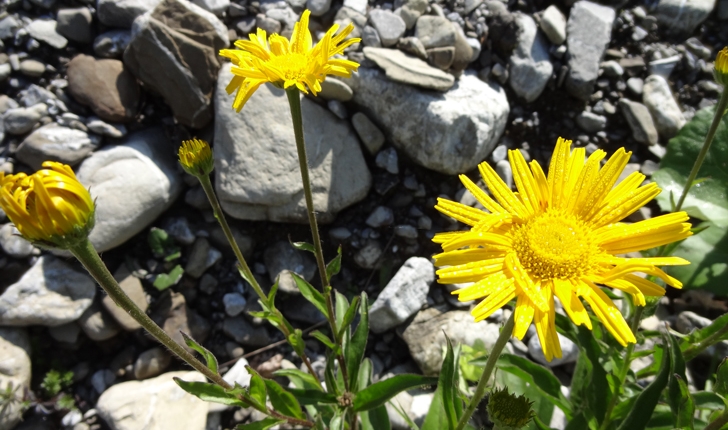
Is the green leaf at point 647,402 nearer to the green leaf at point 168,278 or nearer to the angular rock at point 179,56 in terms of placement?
the green leaf at point 168,278

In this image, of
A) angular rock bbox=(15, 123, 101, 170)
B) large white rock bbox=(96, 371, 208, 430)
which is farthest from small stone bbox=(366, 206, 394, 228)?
angular rock bbox=(15, 123, 101, 170)

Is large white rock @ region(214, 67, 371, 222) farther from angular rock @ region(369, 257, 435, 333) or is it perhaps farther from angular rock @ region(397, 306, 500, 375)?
angular rock @ region(397, 306, 500, 375)

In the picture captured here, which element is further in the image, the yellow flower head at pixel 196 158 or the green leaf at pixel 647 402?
the yellow flower head at pixel 196 158

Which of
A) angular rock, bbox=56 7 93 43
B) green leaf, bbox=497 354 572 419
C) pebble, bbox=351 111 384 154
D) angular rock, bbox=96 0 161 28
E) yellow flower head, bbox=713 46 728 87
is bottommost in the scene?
green leaf, bbox=497 354 572 419

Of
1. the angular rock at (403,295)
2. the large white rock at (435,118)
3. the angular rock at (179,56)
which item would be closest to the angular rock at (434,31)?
the large white rock at (435,118)

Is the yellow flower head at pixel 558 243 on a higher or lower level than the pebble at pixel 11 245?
higher

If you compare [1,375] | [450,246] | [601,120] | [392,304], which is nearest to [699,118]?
[601,120]

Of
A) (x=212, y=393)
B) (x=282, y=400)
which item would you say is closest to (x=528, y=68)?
(x=282, y=400)

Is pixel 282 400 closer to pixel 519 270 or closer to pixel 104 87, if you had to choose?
pixel 519 270
